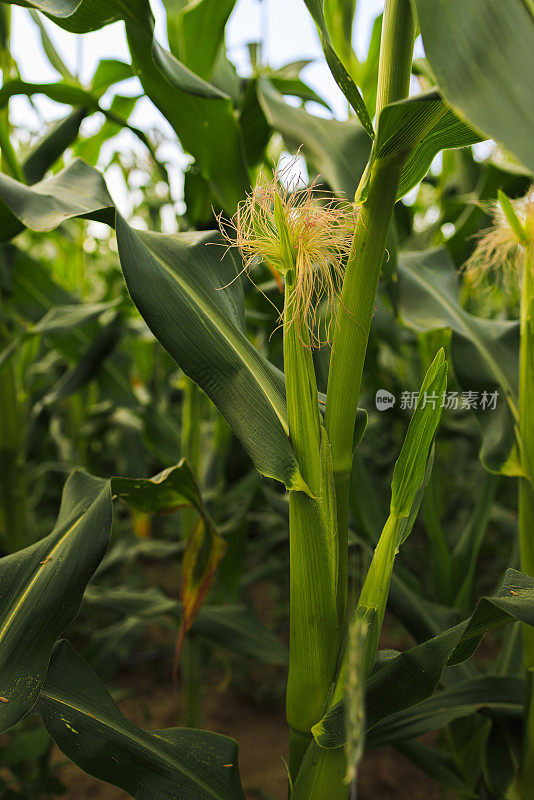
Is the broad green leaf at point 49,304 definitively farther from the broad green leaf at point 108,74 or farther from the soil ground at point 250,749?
the soil ground at point 250,749

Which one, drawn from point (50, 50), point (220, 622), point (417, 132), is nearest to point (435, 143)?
point (417, 132)

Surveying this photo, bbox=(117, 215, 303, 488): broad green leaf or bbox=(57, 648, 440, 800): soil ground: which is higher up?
bbox=(117, 215, 303, 488): broad green leaf

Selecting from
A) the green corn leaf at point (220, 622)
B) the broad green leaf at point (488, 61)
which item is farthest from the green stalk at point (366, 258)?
the green corn leaf at point (220, 622)

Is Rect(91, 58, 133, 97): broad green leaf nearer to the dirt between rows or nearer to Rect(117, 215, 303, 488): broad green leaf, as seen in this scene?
Rect(117, 215, 303, 488): broad green leaf

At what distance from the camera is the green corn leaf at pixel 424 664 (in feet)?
1.50

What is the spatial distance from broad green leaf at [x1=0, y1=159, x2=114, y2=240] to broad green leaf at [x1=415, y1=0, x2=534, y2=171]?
324 mm

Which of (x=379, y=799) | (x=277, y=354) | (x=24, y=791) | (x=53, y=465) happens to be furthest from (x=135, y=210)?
(x=379, y=799)

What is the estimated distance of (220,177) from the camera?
753 mm

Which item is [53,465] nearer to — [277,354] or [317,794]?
[277,354]

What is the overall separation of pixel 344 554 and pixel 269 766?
1026 millimetres

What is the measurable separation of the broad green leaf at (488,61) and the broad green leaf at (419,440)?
192 mm

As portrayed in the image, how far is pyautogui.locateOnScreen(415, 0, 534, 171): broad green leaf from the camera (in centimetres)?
30

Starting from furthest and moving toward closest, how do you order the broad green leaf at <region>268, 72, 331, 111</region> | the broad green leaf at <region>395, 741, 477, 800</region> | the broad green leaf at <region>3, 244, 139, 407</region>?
the broad green leaf at <region>3, 244, 139, 407</region> < the broad green leaf at <region>268, 72, 331, 111</region> < the broad green leaf at <region>395, 741, 477, 800</region>

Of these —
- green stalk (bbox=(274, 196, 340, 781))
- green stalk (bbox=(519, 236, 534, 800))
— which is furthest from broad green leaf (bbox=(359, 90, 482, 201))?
green stalk (bbox=(519, 236, 534, 800))
